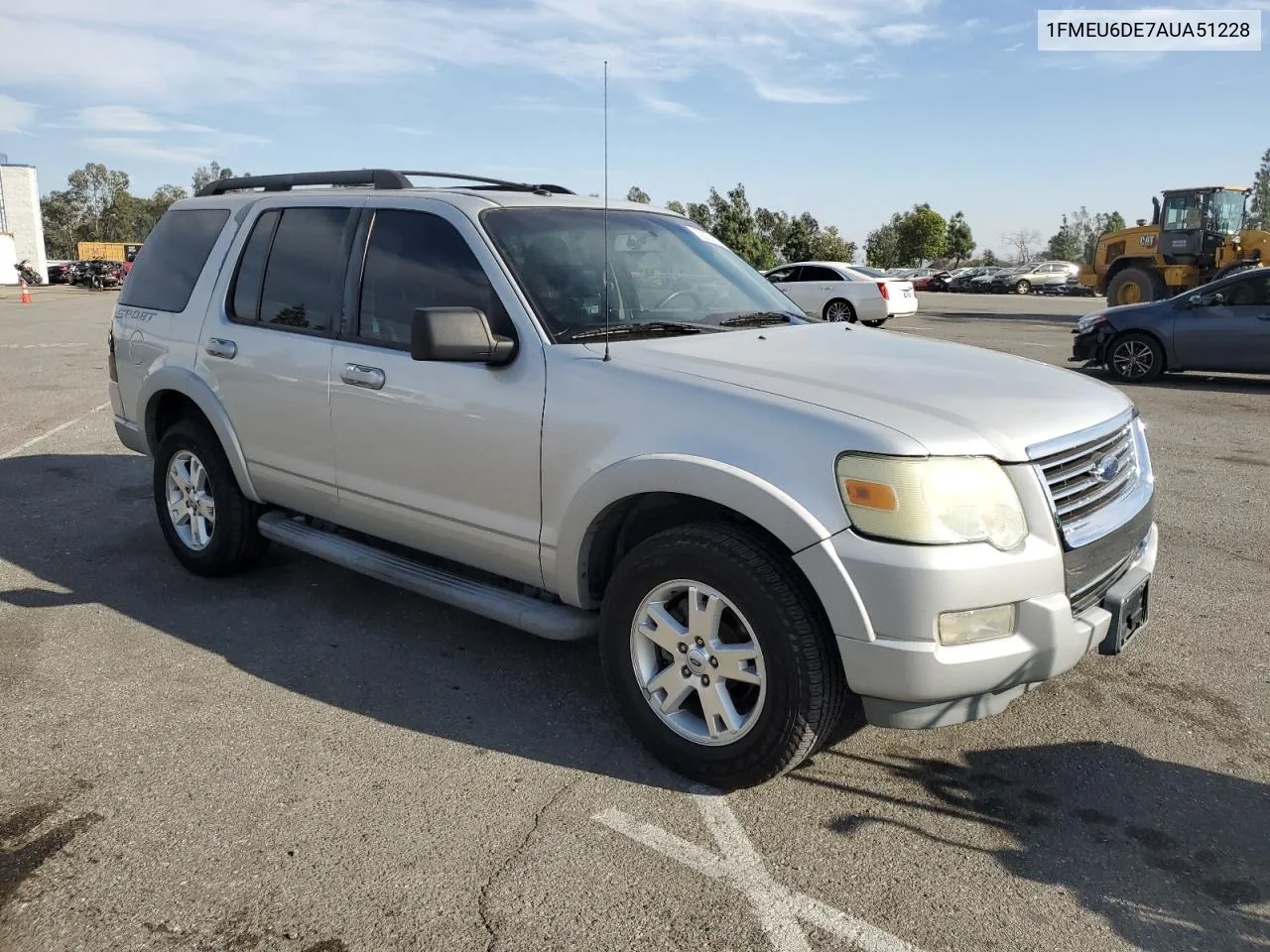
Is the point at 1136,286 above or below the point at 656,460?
above

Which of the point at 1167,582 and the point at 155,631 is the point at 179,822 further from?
the point at 1167,582

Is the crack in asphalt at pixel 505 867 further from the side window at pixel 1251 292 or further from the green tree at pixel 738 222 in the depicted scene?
the green tree at pixel 738 222

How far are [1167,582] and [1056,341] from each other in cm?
1670

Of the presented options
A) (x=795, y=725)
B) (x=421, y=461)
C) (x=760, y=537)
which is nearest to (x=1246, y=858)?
(x=795, y=725)

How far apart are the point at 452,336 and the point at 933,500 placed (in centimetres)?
168

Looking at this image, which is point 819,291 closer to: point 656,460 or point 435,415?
point 435,415

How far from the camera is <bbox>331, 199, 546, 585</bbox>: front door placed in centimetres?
372

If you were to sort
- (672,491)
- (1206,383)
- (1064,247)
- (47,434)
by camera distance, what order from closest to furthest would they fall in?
(672,491), (47,434), (1206,383), (1064,247)

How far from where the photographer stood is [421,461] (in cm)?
402

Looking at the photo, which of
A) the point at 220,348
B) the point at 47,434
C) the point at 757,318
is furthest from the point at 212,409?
the point at 47,434

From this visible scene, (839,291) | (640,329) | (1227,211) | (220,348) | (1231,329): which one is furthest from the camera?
(1227,211)

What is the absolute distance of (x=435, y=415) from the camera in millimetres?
3934

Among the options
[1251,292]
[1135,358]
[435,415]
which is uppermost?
[1251,292]

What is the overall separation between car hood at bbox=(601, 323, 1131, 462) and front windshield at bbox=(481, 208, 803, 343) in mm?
226
